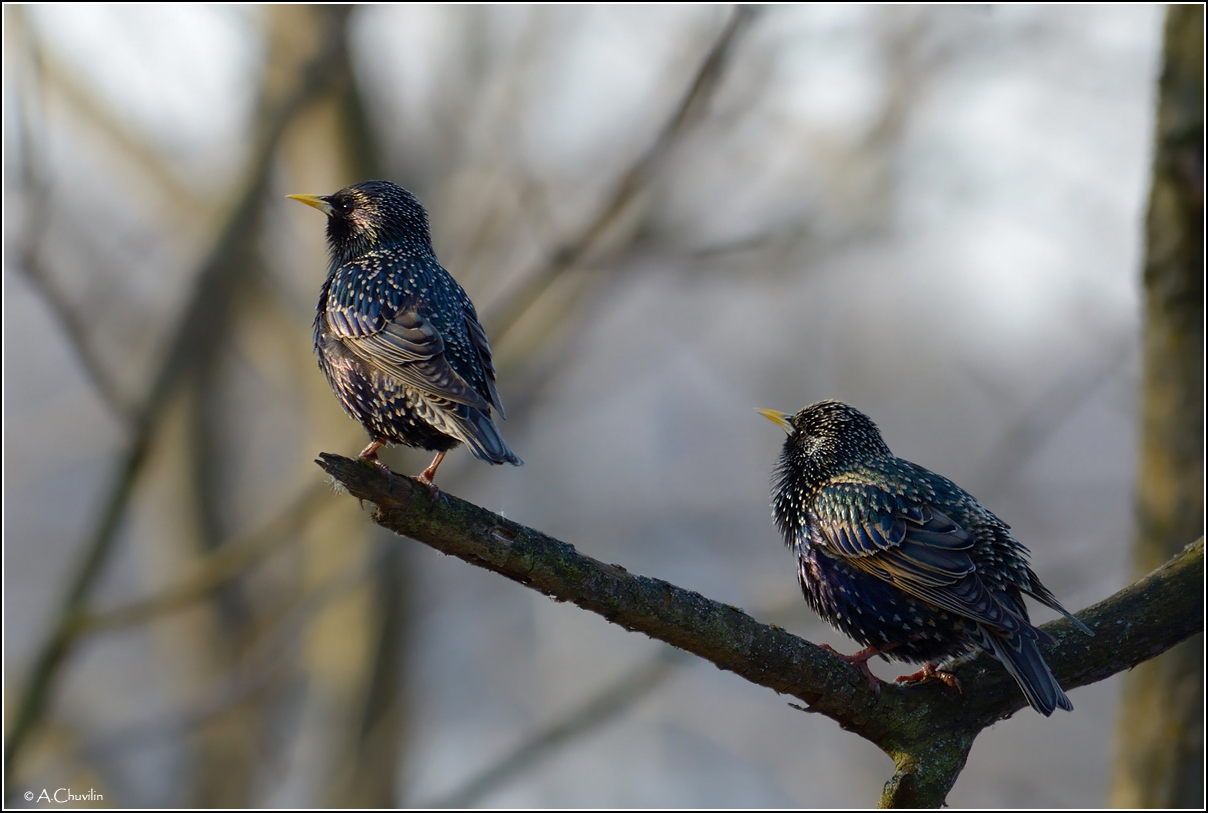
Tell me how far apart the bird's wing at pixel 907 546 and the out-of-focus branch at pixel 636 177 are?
8.91ft

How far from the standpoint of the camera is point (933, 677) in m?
4.25

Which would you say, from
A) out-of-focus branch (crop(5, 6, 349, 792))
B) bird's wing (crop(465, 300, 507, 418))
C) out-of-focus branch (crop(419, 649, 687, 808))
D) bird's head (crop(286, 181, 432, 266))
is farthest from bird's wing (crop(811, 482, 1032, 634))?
out-of-focus branch (crop(5, 6, 349, 792))

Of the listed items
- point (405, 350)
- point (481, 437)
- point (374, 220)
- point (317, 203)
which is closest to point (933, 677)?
point (481, 437)

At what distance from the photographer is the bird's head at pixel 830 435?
16.5 ft

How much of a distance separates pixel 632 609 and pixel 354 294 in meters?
1.84

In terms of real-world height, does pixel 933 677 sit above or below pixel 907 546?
below

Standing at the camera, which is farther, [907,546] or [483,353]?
[907,546]

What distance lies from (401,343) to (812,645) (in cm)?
195

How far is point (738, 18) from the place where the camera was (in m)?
6.16

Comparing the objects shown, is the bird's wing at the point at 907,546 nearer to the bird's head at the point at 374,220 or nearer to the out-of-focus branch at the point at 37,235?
the bird's head at the point at 374,220

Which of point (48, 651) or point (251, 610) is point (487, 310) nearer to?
point (48, 651)

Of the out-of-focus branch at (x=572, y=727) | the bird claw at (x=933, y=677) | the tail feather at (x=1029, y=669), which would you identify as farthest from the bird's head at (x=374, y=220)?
the out-of-focus branch at (x=572, y=727)

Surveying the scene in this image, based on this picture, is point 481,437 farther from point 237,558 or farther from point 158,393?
point 237,558

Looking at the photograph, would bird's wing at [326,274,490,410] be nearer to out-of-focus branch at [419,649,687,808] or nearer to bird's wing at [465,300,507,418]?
bird's wing at [465,300,507,418]
